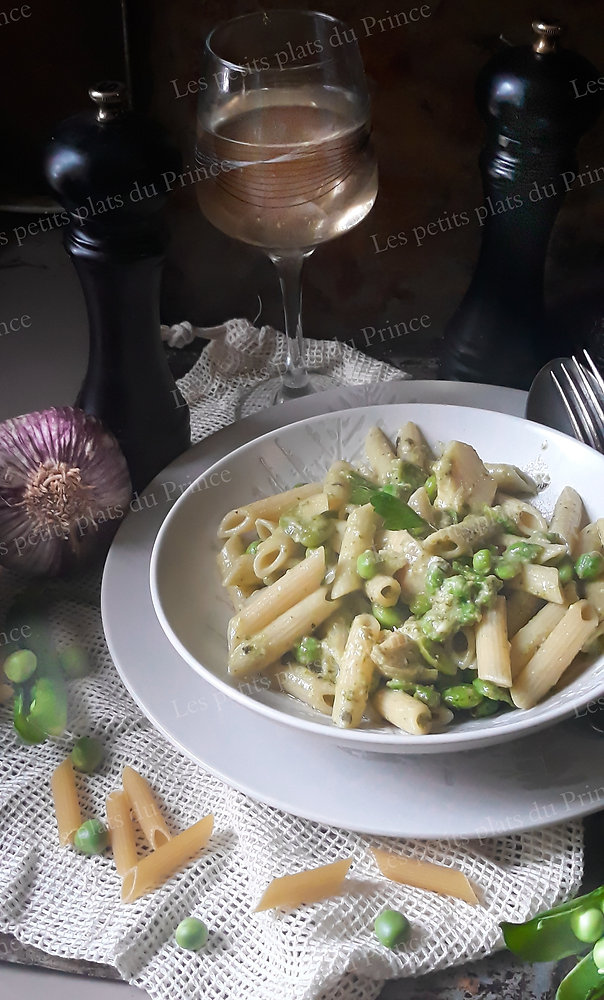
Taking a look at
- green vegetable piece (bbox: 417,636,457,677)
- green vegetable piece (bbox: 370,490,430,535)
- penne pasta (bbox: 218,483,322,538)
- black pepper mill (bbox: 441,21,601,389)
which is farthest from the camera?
black pepper mill (bbox: 441,21,601,389)

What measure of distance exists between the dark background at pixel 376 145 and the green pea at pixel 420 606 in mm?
803

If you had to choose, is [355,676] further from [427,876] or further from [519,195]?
[519,195]

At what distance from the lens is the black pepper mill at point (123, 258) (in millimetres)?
1377

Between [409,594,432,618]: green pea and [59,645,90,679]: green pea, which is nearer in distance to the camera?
[409,594,432,618]: green pea

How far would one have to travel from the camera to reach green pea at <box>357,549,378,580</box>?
4.11 ft

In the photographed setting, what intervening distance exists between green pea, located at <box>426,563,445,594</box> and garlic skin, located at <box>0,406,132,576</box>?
1.56 ft

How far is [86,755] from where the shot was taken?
4.03ft

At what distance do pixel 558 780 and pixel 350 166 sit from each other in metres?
0.90

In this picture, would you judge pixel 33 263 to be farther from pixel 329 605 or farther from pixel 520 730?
pixel 520 730

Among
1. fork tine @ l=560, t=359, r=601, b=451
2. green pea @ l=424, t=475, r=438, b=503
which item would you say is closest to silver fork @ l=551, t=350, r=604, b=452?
fork tine @ l=560, t=359, r=601, b=451

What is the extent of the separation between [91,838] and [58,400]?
0.93m

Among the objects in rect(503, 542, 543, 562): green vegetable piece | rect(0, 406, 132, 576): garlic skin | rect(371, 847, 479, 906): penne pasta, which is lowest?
rect(371, 847, 479, 906): penne pasta

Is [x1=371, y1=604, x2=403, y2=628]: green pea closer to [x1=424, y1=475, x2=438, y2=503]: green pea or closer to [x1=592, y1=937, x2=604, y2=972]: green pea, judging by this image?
[x1=424, y1=475, x2=438, y2=503]: green pea

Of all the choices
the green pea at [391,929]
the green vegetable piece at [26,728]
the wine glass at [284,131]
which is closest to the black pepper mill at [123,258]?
the wine glass at [284,131]
